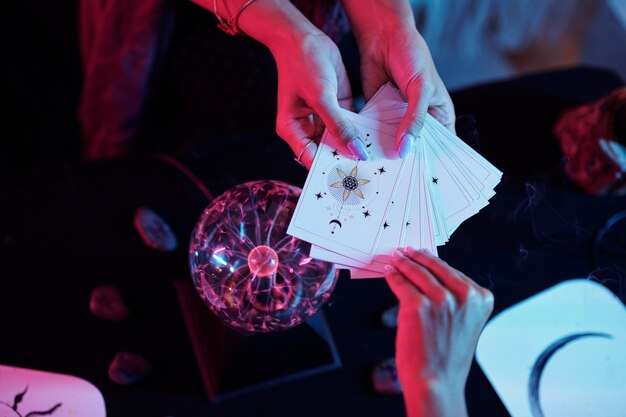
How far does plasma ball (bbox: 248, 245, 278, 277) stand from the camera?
2.48 feet

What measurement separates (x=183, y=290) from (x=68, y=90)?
0.85m

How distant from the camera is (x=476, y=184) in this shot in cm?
78

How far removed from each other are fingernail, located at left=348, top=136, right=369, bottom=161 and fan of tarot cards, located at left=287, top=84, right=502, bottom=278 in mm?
13

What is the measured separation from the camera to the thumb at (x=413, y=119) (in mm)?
751

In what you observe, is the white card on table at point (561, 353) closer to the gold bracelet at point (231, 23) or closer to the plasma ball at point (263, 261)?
the plasma ball at point (263, 261)

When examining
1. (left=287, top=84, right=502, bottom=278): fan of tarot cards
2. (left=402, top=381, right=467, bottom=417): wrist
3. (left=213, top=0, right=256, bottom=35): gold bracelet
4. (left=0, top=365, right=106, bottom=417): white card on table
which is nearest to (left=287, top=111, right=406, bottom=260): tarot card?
(left=287, top=84, right=502, bottom=278): fan of tarot cards

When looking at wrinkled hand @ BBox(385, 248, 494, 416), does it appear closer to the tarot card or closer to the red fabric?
the tarot card

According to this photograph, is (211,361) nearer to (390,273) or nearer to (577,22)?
(390,273)

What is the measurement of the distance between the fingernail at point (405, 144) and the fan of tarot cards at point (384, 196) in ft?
0.03

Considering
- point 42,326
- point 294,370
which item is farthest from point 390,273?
point 42,326

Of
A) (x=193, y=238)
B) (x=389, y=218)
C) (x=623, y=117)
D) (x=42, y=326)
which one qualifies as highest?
(x=623, y=117)

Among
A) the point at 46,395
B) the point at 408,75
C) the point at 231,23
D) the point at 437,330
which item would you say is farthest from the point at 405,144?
the point at 46,395

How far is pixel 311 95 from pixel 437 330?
1.38ft

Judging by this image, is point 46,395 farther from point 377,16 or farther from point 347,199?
point 377,16
